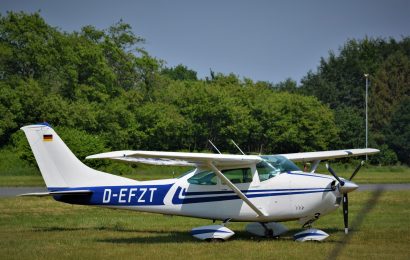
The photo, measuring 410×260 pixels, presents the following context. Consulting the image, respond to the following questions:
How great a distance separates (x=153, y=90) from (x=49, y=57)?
42.3ft

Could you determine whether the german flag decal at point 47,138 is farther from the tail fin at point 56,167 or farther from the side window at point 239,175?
the side window at point 239,175

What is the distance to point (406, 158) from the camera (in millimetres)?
68188

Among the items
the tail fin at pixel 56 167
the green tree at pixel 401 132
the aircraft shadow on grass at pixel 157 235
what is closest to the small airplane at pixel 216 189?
the tail fin at pixel 56 167

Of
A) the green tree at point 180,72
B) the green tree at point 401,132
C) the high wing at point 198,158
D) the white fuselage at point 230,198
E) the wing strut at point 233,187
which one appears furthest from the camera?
the green tree at point 180,72

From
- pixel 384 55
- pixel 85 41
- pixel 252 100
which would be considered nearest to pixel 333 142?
pixel 252 100

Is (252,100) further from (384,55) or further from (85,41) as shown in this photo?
(384,55)

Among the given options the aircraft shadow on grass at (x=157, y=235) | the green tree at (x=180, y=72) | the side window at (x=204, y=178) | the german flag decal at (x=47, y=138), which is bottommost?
the aircraft shadow on grass at (x=157, y=235)

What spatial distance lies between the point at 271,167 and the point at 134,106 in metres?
41.1

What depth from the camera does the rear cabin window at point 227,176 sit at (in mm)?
15930

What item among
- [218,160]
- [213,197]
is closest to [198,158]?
[218,160]

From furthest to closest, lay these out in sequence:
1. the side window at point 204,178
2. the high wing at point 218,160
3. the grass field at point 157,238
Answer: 1. the side window at point 204,178
2. the high wing at point 218,160
3. the grass field at point 157,238

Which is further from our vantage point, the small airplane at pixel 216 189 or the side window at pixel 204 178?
the side window at pixel 204 178

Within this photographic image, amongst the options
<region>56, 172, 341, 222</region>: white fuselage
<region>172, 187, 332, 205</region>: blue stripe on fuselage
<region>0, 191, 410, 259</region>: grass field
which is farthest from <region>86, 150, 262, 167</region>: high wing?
<region>0, 191, 410, 259</region>: grass field

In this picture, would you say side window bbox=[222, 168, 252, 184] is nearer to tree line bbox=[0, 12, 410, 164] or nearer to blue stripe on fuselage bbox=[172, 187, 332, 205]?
blue stripe on fuselage bbox=[172, 187, 332, 205]
